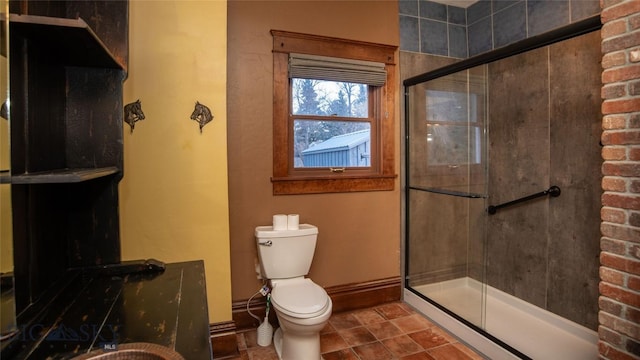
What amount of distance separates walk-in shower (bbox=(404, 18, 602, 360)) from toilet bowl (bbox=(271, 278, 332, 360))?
1045 mm

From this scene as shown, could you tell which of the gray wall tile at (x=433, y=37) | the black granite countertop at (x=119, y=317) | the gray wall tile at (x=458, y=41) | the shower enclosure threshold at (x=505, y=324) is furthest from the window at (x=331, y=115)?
the black granite countertop at (x=119, y=317)

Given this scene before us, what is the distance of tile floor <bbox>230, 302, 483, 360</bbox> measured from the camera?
2.13 metres

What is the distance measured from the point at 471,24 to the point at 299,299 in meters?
2.80

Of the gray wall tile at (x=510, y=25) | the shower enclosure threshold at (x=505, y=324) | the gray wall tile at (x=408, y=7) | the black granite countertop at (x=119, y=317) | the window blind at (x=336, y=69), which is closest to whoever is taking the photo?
the black granite countertop at (x=119, y=317)

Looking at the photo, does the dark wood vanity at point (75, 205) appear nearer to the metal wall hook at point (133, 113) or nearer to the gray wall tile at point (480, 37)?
the metal wall hook at point (133, 113)

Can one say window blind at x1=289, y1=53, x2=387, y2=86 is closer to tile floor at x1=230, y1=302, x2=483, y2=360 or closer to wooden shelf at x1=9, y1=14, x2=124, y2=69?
wooden shelf at x1=9, y1=14, x2=124, y2=69

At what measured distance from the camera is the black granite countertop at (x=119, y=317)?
943 mm

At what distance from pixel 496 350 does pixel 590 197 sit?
1.18 m

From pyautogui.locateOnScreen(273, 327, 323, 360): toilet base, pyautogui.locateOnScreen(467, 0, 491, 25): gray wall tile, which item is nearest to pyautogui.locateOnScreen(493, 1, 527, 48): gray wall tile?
pyautogui.locateOnScreen(467, 0, 491, 25): gray wall tile


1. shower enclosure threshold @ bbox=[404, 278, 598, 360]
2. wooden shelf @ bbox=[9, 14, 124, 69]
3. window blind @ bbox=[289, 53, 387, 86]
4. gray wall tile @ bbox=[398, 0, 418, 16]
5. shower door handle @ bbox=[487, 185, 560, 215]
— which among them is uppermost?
gray wall tile @ bbox=[398, 0, 418, 16]

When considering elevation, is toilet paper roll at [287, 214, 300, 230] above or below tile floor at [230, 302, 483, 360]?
above

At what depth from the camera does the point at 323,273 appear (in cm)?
265

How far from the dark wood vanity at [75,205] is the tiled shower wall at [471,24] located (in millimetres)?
2196

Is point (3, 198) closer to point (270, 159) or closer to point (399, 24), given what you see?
point (270, 159)
